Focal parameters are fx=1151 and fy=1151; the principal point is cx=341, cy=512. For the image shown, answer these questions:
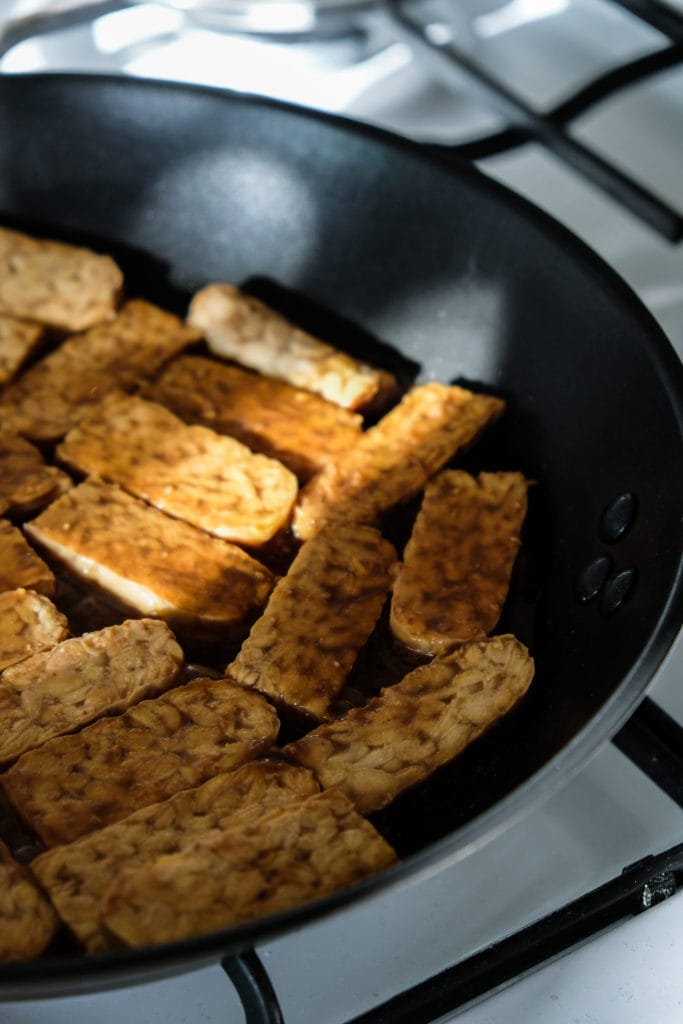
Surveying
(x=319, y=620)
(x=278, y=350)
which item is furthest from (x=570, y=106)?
(x=319, y=620)

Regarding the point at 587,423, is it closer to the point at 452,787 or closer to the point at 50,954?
the point at 452,787

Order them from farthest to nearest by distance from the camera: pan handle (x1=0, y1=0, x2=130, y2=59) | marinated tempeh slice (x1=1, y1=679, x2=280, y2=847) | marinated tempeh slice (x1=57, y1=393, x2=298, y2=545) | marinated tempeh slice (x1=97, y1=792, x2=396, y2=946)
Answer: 1. pan handle (x1=0, y1=0, x2=130, y2=59)
2. marinated tempeh slice (x1=57, y1=393, x2=298, y2=545)
3. marinated tempeh slice (x1=1, y1=679, x2=280, y2=847)
4. marinated tempeh slice (x1=97, y1=792, x2=396, y2=946)

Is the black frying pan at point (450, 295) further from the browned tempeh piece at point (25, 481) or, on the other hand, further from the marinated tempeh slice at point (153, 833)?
the browned tempeh piece at point (25, 481)

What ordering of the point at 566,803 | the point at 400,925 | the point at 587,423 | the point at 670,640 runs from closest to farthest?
the point at 670,640 < the point at 400,925 < the point at 566,803 < the point at 587,423

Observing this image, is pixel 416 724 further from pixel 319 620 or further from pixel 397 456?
pixel 397 456

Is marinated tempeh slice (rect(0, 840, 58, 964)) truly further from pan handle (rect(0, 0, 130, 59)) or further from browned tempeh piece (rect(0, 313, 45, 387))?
pan handle (rect(0, 0, 130, 59))

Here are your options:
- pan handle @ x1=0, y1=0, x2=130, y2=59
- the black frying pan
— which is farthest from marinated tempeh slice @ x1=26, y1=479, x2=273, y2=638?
pan handle @ x1=0, y1=0, x2=130, y2=59

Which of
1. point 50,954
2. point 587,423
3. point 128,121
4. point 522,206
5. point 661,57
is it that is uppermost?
point 661,57

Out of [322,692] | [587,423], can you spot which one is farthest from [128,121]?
[322,692]
